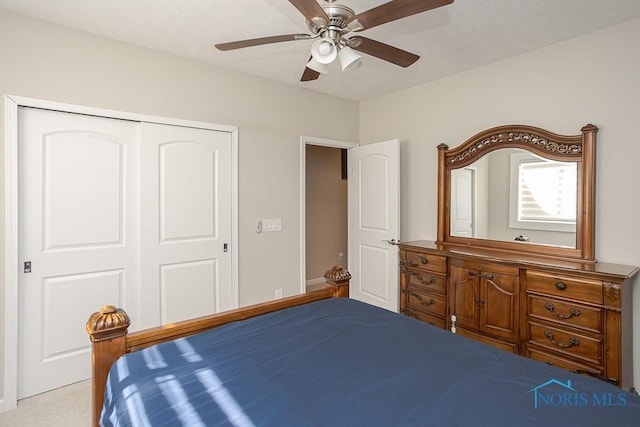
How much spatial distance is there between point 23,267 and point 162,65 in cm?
183

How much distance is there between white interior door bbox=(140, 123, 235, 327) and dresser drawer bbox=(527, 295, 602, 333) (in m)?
2.52

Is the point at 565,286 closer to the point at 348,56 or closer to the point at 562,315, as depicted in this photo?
the point at 562,315

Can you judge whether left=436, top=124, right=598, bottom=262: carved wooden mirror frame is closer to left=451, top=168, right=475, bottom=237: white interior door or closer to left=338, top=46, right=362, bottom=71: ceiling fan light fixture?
left=451, top=168, right=475, bottom=237: white interior door

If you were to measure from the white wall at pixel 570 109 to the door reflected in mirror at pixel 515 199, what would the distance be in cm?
21

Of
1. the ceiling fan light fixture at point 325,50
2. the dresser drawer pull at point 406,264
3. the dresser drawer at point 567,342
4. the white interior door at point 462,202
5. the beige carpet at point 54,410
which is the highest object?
the ceiling fan light fixture at point 325,50

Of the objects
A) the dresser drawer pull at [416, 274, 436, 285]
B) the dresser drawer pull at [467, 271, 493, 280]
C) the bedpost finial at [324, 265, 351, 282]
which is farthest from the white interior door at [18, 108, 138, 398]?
the dresser drawer pull at [467, 271, 493, 280]

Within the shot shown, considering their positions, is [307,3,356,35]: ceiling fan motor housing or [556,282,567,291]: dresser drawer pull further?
[556,282,567,291]: dresser drawer pull

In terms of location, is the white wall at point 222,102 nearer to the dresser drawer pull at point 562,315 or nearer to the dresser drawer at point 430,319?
the dresser drawer at point 430,319

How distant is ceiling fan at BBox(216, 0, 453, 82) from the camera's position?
57.0 inches

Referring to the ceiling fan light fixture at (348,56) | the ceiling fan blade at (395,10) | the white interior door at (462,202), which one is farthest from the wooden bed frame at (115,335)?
the white interior door at (462,202)

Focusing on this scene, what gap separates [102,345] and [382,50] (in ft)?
6.35

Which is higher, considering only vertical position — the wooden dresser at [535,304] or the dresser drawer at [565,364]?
the wooden dresser at [535,304]

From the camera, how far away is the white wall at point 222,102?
2285mm

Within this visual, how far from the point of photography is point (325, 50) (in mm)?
1665
